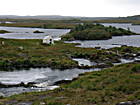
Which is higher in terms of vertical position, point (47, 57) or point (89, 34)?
point (47, 57)

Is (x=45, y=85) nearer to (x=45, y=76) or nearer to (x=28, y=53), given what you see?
(x=45, y=76)

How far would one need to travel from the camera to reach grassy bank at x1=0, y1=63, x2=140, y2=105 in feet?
83.5

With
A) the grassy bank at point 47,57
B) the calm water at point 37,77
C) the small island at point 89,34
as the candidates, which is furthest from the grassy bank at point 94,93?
the small island at point 89,34

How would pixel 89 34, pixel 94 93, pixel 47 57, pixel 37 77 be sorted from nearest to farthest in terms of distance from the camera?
pixel 94 93, pixel 37 77, pixel 47 57, pixel 89 34

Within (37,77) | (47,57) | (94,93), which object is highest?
(94,93)

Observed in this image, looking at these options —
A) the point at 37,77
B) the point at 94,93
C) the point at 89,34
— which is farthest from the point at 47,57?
the point at 89,34

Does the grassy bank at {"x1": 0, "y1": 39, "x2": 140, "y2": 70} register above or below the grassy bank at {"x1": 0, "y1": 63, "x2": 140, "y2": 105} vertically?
below

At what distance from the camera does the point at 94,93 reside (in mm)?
28562

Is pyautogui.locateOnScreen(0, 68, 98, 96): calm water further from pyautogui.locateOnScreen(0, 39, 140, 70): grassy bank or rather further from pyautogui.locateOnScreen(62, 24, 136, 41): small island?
pyautogui.locateOnScreen(62, 24, 136, 41): small island

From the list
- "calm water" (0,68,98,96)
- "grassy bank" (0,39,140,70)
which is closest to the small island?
"grassy bank" (0,39,140,70)

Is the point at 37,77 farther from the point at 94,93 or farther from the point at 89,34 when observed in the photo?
the point at 89,34

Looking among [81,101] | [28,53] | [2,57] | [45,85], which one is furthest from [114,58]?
[81,101]

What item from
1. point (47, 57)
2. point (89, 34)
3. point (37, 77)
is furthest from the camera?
point (89, 34)

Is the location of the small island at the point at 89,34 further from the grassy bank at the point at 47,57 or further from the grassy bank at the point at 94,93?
the grassy bank at the point at 94,93
